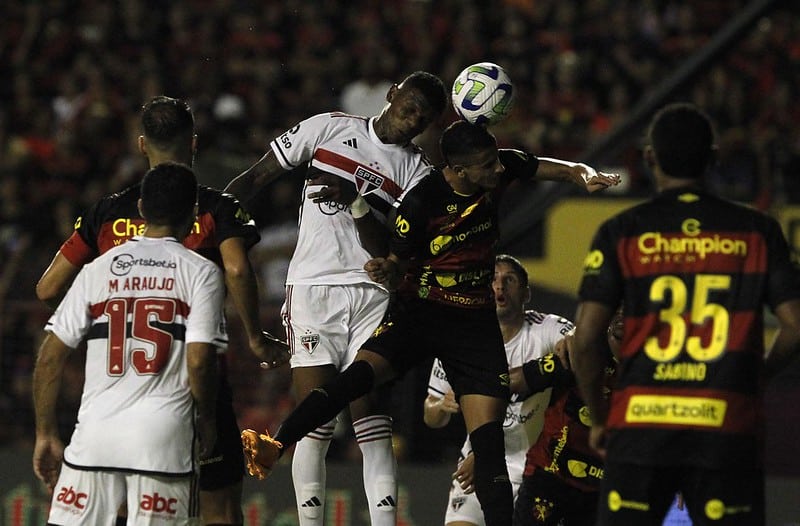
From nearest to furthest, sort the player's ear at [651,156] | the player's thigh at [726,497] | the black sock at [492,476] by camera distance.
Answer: the player's thigh at [726,497], the player's ear at [651,156], the black sock at [492,476]

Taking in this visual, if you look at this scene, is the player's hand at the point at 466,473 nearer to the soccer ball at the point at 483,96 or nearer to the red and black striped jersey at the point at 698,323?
the soccer ball at the point at 483,96

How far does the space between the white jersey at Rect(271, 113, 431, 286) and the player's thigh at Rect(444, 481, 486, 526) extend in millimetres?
1583

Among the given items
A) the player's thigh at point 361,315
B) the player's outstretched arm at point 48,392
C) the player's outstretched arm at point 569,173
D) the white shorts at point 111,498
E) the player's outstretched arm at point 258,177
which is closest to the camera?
the white shorts at point 111,498

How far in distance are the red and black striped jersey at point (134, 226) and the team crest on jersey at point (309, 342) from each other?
3.68ft

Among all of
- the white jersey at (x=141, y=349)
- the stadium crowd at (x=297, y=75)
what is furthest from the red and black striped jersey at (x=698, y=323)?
the stadium crowd at (x=297, y=75)

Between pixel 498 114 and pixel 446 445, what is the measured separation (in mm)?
3892

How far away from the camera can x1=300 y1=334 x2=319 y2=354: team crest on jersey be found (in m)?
7.82

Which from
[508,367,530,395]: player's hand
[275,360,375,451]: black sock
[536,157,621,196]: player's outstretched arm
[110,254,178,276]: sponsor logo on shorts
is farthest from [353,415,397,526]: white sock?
[110,254,178,276]: sponsor logo on shorts

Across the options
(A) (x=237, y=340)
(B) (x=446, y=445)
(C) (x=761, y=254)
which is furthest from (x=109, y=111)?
(C) (x=761, y=254)

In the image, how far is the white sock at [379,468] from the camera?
7695mm

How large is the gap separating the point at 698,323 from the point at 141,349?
7.00 feet

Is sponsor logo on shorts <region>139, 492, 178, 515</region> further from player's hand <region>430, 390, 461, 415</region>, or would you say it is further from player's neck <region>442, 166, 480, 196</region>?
player's hand <region>430, 390, 461, 415</region>

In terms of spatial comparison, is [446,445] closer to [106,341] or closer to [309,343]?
[309,343]

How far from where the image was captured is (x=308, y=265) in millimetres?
7902
